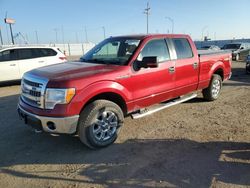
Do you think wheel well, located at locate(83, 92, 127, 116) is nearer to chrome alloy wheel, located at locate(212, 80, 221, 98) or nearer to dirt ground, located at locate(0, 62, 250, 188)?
dirt ground, located at locate(0, 62, 250, 188)

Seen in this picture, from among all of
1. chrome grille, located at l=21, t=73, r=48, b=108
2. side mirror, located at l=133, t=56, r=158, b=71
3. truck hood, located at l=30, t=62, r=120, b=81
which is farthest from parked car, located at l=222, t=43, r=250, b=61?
chrome grille, located at l=21, t=73, r=48, b=108

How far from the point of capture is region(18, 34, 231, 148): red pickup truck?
383 centimetres

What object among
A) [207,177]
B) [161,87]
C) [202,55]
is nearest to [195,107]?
[202,55]

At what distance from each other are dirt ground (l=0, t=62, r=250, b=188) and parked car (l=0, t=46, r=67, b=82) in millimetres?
5096

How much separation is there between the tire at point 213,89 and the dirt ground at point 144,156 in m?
1.17

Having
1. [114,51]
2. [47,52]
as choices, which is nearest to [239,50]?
[47,52]

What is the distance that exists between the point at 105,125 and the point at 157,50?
2045 millimetres

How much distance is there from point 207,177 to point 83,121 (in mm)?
2052

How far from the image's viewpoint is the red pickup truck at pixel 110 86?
12.6ft

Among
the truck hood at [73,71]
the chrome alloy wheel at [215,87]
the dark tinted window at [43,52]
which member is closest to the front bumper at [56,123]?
the truck hood at [73,71]

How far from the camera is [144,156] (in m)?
3.98

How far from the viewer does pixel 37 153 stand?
4.19 m

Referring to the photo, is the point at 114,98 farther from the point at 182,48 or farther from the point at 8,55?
the point at 8,55

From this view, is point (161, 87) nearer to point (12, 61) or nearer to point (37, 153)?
point (37, 153)
